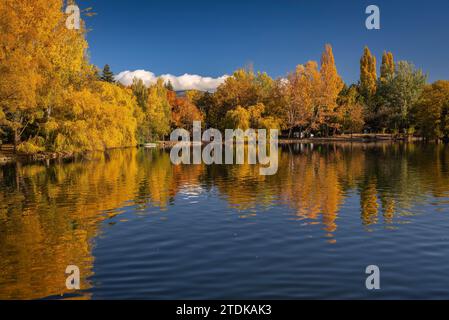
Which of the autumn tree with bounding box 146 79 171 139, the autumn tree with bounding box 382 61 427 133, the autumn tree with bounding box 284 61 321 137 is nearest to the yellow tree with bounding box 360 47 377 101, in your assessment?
the autumn tree with bounding box 382 61 427 133

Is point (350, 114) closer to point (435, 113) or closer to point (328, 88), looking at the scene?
point (328, 88)

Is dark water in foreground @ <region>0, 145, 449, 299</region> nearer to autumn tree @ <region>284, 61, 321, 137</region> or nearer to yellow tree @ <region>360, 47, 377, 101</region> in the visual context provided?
autumn tree @ <region>284, 61, 321, 137</region>

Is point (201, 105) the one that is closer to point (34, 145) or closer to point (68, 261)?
point (34, 145)

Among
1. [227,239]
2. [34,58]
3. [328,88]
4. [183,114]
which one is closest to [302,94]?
[328,88]

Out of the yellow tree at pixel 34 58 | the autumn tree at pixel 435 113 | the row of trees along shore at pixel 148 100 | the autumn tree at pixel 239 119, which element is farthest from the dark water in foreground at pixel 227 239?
the autumn tree at pixel 435 113

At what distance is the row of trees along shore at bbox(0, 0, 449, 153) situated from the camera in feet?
153

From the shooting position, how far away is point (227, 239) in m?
15.1

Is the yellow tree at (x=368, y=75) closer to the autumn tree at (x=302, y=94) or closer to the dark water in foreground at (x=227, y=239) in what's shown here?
the autumn tree at (x=302, y=94)

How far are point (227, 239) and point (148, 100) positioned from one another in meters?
82.1

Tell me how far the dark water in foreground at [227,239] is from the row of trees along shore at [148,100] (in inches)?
924

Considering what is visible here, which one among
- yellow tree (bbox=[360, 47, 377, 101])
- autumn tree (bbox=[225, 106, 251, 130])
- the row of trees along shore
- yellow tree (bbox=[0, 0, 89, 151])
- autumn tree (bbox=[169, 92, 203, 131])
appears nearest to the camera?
yellow tree (bbox=[0, 0, 89, 151])

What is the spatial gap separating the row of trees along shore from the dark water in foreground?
23.5m

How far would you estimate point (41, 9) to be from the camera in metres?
46.9
